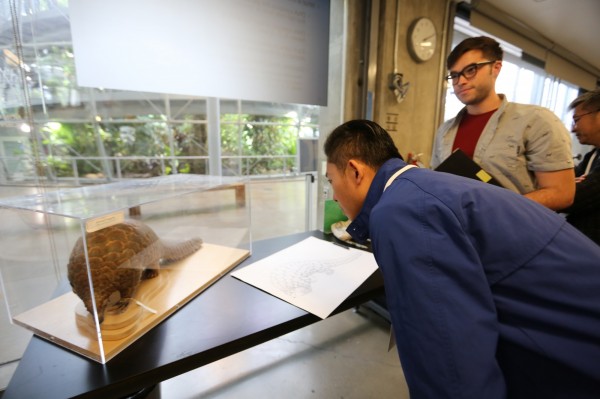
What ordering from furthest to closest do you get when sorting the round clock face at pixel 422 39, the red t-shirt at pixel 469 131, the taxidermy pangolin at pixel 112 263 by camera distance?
the round clock face at pixel 422 39 → the red t-shirt at pixel 469 131 → the taxidermy pangolin at pixel 112 263

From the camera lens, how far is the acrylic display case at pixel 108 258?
56cm

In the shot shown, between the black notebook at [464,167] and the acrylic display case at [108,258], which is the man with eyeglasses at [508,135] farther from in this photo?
the acrylic display case at [108,258]

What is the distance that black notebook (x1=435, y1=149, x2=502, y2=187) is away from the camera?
1122 mm

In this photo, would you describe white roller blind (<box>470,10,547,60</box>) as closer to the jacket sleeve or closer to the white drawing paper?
the white drawing paper

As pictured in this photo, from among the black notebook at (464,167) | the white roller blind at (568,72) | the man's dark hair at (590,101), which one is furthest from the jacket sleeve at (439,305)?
the white roller blind at (568,72)

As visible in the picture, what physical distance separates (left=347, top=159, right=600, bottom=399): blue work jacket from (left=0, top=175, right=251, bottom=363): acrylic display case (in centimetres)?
55

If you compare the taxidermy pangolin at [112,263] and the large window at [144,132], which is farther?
the large window at [144,132]

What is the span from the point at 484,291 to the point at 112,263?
0.73 m

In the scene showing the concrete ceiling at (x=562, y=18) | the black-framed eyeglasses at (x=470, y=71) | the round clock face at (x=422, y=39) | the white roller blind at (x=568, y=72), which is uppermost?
the concrete ceiling at (x=562, y=18)

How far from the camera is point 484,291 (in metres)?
0.48

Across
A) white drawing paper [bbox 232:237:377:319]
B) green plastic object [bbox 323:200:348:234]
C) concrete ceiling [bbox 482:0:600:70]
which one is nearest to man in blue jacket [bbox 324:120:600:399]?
white drawing paper [bbox 232:237:377:319]

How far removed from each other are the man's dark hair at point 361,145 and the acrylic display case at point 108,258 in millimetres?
484

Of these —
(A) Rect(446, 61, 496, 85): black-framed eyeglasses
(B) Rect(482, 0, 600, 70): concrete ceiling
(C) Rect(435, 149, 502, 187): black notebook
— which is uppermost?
(B) Rect(482, 0, 600, 70): concrete ceiling

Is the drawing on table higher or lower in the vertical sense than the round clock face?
lower
